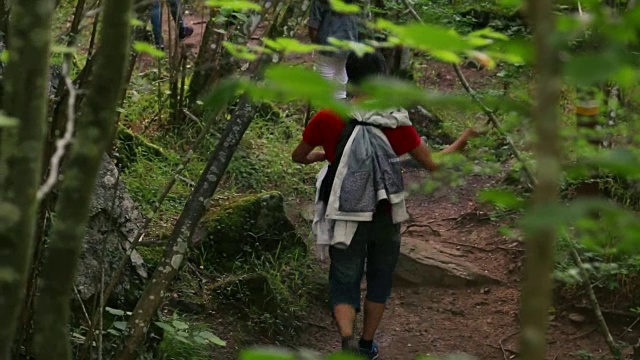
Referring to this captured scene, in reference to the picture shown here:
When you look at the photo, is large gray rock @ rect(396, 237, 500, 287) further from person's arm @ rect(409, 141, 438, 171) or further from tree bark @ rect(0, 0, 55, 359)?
tree bark @ rect(0, 0, 55, 359)

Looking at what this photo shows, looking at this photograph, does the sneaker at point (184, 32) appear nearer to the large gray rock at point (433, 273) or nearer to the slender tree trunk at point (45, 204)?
the large gray rock at point (433, 273)

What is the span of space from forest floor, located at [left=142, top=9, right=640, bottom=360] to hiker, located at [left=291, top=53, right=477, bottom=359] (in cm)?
86

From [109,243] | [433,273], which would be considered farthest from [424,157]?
[433,273]

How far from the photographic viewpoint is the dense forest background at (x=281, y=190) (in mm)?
1112

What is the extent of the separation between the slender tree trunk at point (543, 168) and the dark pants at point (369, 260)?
3.19m

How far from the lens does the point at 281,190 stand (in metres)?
6.61

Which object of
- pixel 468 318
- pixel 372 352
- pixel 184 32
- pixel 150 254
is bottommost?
pixel 468 318

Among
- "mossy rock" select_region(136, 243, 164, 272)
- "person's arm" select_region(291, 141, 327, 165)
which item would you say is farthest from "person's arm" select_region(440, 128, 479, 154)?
"mossy rock" select_region(136, 243, 164, 272)

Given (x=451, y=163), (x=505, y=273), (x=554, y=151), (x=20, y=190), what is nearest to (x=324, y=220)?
(x=451, y=163)

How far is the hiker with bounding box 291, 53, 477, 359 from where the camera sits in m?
3.93

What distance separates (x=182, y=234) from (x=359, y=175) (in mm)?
928

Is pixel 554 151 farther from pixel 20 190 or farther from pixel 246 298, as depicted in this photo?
pixel 246 298

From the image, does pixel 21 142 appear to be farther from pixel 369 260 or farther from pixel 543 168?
pixel 369 260

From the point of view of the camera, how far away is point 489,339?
517cm
